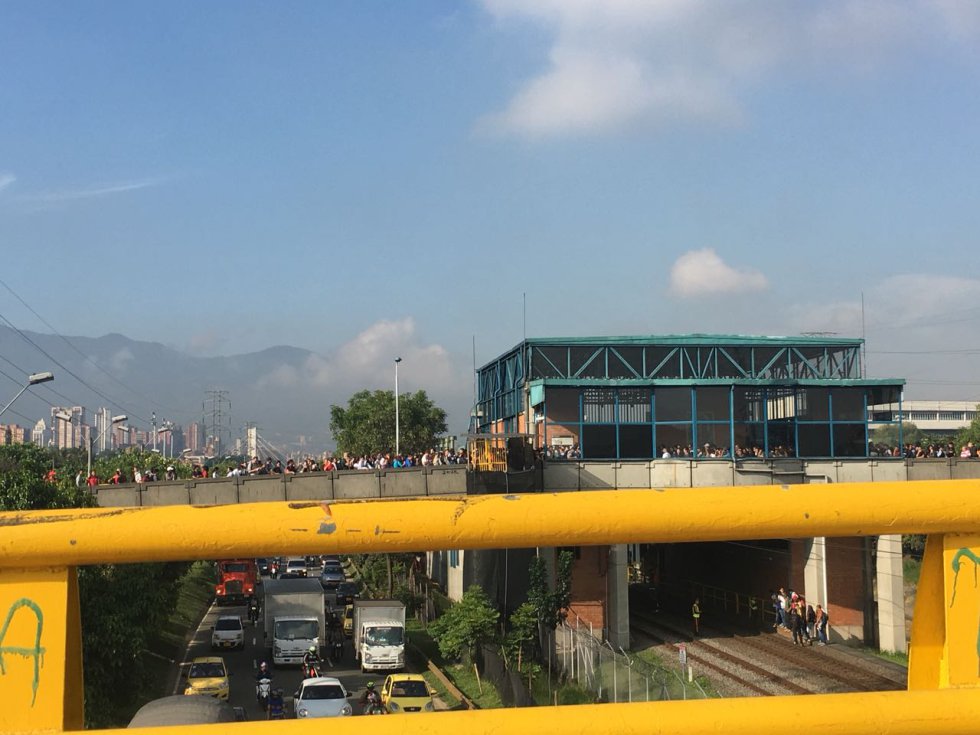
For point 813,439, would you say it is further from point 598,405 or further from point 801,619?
point 598,405

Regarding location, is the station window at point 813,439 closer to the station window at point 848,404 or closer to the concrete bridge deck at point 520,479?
the station window at point 848,404

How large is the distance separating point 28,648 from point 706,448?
3729 centimetres

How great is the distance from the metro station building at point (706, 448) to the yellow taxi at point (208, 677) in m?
10.6

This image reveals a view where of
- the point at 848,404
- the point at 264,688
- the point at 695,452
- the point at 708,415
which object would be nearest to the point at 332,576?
the point at 708,415

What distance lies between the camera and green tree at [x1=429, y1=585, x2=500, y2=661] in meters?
28.5

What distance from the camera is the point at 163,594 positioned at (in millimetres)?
23125

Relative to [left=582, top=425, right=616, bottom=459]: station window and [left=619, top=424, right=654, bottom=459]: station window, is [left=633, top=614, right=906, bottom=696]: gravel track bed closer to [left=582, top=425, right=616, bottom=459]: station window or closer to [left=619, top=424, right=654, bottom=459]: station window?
[left=619, top=424, right=654, bottom=459]: station window

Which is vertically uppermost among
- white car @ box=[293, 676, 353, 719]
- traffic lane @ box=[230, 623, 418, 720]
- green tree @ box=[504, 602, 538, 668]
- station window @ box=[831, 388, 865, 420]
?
station window @ box=[831, 388, 865, 420]

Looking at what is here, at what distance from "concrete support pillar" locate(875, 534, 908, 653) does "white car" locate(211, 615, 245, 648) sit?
22.8 metres

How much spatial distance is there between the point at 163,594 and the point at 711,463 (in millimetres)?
20453

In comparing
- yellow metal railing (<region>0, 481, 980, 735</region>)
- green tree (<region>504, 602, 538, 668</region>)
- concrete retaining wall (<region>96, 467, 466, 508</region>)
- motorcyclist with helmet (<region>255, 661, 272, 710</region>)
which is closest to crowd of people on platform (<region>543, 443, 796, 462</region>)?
concrete retaining wall (<region>96, 467, 466, 508</region>)

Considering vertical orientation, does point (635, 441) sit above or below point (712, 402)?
below

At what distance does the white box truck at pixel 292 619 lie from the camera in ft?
112

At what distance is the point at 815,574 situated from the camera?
37.2 meters
